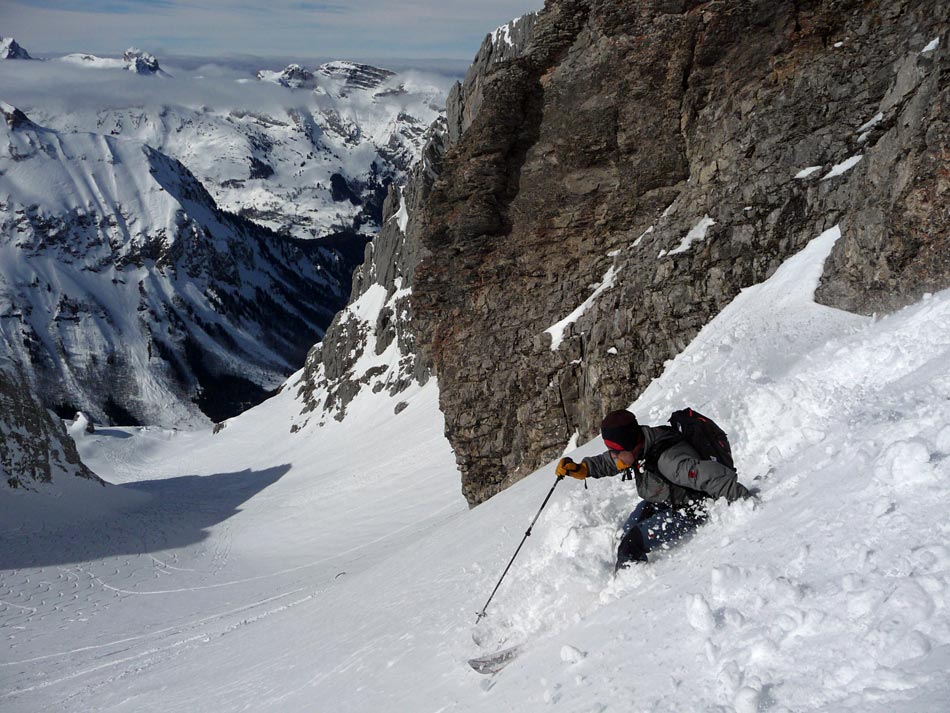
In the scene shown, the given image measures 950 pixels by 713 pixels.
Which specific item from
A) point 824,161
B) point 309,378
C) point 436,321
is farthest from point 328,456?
point 824,161

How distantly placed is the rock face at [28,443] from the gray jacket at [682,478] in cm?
5590

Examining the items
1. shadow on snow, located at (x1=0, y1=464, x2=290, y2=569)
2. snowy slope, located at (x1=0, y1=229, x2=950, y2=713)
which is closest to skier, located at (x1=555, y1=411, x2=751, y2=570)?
snowy slope, located at (x1=0, y1=229, x2=950, y2=713)

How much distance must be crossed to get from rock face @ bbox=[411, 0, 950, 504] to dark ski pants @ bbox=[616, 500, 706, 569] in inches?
206

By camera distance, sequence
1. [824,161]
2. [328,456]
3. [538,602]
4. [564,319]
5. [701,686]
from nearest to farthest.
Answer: [701,686] < [538,602] < [824,161] < [564,319] < [328,456]

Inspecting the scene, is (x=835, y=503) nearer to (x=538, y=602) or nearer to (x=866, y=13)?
(x=538, y=602)

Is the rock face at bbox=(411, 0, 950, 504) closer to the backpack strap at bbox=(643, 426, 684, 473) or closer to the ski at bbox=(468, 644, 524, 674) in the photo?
the backpack strap at bbox=(643, 426, 684, 473)

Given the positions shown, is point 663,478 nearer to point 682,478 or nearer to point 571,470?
point 682,478

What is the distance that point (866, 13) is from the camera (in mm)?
15023

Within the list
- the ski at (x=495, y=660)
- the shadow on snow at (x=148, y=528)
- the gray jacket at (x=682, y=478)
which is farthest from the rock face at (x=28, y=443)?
the gray jacket at (x=682, y=478)

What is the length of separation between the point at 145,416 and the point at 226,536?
528 feet

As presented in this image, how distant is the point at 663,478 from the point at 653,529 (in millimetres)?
601

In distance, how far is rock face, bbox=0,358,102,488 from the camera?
52.4m

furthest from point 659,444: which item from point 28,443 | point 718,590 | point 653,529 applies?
point 28,443

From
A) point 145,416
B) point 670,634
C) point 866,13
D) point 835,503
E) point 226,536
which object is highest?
point 866,13
